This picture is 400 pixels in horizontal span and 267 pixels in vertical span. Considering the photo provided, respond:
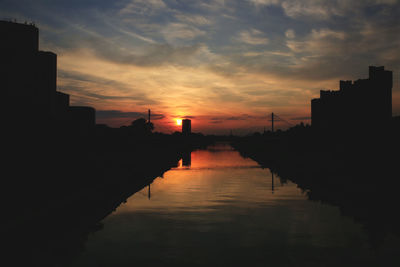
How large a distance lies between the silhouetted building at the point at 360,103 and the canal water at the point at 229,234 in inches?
859

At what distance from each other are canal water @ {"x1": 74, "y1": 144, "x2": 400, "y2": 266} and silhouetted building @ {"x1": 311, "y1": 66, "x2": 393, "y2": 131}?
21.8 m

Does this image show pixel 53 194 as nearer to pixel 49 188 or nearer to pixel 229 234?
pixel 49 188

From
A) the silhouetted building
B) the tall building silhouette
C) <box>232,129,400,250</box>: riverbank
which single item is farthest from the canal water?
the tall building silhouette

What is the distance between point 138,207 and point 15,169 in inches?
205

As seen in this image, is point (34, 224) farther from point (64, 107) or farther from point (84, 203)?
point (64, 107)

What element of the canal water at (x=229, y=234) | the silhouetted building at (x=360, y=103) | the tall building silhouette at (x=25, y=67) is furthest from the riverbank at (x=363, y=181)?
the tall building silhouette at (x=25, y=67)

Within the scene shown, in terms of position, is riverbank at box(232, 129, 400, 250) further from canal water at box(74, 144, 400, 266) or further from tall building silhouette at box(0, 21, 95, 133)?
tall building silhouette at box(0, 21, 95, 133)

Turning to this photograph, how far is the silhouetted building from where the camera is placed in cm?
3385

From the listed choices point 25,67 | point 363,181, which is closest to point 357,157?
point 363,181

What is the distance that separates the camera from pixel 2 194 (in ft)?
40.9

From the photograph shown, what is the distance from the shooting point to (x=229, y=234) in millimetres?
9992

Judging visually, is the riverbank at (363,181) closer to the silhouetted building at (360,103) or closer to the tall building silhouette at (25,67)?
the silhouetted building at (360,103)

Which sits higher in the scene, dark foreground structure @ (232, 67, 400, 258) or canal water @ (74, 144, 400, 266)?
dark foreground structure @ (232, 67, 400, 258)

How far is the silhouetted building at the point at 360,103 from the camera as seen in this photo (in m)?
33.8
